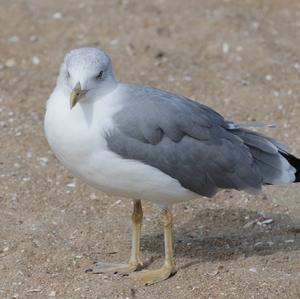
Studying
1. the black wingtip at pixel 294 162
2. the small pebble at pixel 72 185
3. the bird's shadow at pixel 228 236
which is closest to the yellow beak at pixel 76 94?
the bird's shadow at pixel 228 236

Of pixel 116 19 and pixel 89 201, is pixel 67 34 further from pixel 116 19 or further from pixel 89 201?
pixel 89 201

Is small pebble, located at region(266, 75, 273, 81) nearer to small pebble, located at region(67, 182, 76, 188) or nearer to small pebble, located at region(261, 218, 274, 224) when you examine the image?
small pebble, located at region(261, 218, 274, 224)

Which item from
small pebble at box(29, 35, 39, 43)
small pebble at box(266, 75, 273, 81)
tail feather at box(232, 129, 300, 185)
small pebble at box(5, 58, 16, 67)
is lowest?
small pebble at box(266, 75, 273, 81)

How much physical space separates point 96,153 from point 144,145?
0.33 metres

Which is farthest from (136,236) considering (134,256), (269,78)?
(269,78)

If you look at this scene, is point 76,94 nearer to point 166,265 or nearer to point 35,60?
point 166,265

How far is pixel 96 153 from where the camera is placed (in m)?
5.01

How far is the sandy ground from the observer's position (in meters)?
5.44

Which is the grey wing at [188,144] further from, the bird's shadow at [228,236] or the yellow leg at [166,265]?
the bird's shadow at [228,236]

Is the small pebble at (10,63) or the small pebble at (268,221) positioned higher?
the small pebble at (268,221)

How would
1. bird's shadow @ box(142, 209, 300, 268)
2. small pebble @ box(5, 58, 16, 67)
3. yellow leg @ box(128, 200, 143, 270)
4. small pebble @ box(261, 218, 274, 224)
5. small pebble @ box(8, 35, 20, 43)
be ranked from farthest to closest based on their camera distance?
1. small pebble @ box(8, 35, 20, 43)
2. small pebble @ box(5, 58, 16, 67)
3. small pebble @ box(261, 218, 274, 224)
4. bird's shadow @ box(142, 209, 300, 268)
5. yellow leg @ box(128, 200, 143, 270)

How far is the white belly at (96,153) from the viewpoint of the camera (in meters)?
4.99

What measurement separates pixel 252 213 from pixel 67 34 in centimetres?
382

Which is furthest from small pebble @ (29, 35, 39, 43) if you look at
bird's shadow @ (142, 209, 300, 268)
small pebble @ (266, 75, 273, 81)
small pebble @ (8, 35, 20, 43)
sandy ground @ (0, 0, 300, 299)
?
bird's shadow @ (142, 209, 300, 268)
